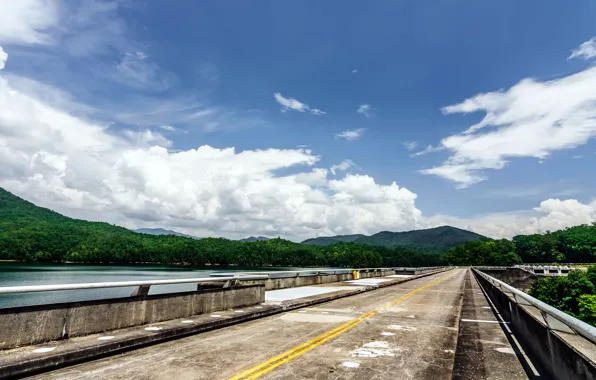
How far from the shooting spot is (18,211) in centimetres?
18938

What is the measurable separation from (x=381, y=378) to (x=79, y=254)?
168894 mm

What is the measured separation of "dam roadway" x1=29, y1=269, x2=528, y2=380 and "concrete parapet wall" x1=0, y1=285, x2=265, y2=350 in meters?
1.07

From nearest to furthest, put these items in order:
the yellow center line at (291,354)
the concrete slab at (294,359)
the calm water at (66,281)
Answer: the yellow center line at (291,354) → the concrete slab at (294,359) → the calm water at (66,281)

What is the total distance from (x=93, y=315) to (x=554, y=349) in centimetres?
877

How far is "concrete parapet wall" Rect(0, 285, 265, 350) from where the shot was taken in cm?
635

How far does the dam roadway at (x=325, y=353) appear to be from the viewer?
6078 mm

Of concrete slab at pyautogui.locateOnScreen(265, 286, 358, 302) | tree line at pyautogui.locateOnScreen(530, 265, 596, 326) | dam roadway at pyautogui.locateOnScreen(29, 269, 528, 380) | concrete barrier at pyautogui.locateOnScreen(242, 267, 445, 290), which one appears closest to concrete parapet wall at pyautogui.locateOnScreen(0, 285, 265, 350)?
dam roadway at pyautogui.locateOnScreen(29, 269, 528, 380)

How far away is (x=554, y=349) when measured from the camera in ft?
19.6

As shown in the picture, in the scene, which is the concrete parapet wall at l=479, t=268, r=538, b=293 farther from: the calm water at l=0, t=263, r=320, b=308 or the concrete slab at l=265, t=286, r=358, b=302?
the concrete slab at l=265, t=286, r=358, b=302

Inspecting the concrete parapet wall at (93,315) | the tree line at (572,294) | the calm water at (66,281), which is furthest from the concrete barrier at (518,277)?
the concrete parapet wall at (93,315)

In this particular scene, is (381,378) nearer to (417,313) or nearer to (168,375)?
(168,375)

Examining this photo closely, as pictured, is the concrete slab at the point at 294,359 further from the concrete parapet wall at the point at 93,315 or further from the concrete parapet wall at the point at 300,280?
the concrete parapet wall at the point at 300,280

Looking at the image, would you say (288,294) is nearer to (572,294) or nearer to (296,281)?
(296,281)

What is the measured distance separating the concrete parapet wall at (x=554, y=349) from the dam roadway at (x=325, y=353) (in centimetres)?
42
